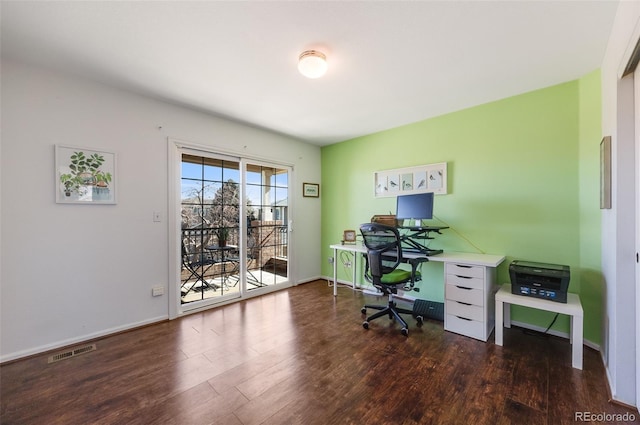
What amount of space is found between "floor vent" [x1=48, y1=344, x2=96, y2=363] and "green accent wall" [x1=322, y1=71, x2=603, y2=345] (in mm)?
3605

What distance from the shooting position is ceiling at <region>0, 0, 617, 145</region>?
1.60 metres

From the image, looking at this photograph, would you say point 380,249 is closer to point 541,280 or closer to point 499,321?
point 499,321

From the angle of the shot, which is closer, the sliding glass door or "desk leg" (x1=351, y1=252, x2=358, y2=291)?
the sliding glass door

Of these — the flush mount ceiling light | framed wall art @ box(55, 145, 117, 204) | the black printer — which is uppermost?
the flush mount ceiling light

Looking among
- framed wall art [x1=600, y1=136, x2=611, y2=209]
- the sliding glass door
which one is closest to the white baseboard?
the sliding glass door

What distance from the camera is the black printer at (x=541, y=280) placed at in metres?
2.11

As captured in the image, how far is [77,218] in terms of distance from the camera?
2389 millimetres

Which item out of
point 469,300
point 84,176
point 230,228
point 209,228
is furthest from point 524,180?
point 84,176

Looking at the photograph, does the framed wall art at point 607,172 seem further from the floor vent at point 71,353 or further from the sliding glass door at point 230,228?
the floor vent at point 71,353

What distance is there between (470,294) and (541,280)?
57 centimetres

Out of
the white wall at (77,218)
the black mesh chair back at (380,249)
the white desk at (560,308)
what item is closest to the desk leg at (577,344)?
the white desk at (560,308)

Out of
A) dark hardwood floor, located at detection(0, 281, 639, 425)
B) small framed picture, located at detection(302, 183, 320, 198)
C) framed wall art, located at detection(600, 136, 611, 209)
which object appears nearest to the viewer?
dark hardwood floor, located at detection(0, 281, 639, 425)

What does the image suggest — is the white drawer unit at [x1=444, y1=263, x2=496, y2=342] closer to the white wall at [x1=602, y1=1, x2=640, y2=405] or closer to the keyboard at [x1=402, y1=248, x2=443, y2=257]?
the keyboard at [x1=402, y1=248, x2=443, y2=257]

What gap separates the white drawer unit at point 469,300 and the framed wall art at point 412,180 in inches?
43.8
